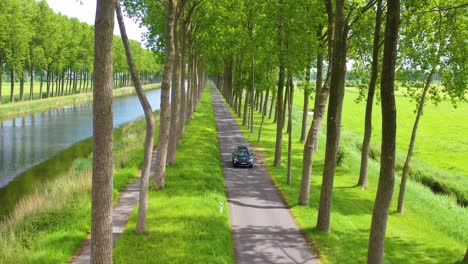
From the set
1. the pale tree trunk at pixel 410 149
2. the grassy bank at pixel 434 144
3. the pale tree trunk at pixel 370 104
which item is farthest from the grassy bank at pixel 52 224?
the grassy bank at pixel 434 144

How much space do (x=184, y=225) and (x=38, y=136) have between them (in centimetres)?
3620

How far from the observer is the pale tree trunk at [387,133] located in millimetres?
11719

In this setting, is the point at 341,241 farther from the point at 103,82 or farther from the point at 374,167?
the point at 374,167

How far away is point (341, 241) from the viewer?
18.2 meters

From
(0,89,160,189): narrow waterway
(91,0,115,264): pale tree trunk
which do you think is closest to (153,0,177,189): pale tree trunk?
(91,0,115,264): pale tree trunk

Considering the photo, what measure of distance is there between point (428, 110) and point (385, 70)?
9440 cm

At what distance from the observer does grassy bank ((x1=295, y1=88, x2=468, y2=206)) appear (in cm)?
3553

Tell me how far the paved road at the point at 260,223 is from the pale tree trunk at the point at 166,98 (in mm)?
4085

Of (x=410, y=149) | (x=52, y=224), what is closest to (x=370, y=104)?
(x=410, y=149)

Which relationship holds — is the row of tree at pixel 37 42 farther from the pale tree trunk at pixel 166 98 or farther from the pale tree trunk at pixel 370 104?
the pale tree trunk at pixel 370 104

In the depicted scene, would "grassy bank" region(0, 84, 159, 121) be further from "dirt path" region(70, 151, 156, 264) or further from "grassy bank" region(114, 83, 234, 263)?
"dirt path" region(70, 151, 156, 264)

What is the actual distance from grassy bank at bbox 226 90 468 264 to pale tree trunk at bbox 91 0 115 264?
354 inches

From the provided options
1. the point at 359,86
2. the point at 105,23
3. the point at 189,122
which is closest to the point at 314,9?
the point at 359,86

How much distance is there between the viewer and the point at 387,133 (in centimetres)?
1218
